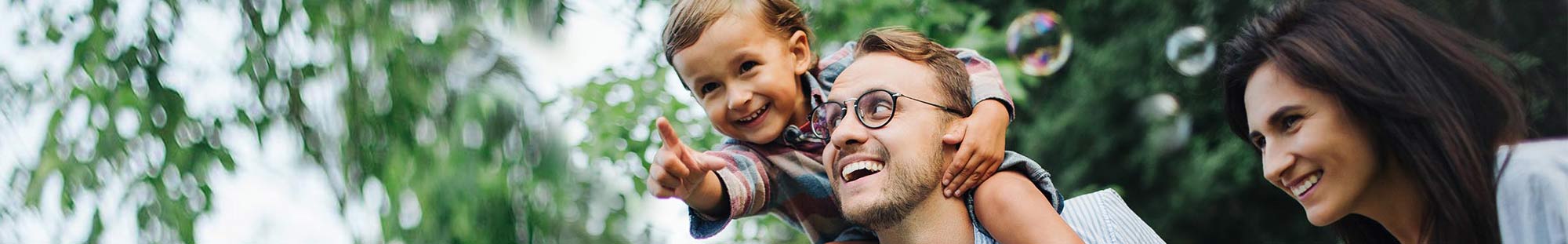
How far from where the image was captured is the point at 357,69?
3.97 m

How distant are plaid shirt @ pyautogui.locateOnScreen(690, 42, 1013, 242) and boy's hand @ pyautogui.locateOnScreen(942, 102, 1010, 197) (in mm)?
162

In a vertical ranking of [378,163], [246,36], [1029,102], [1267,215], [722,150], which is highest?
[722,150]

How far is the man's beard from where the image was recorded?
1.83 metres

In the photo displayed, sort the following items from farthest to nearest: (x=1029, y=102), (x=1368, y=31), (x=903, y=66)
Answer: (x=1029, y=102) → (x=903, y=66) → (x=1368, y=31)

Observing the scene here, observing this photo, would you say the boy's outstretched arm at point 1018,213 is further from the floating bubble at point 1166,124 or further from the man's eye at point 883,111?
the floating bubble at point 1166,124

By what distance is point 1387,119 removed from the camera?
5.33 feet

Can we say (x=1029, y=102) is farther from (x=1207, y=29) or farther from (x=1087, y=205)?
(x=1087, y=205)

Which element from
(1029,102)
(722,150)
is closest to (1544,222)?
(722,150)

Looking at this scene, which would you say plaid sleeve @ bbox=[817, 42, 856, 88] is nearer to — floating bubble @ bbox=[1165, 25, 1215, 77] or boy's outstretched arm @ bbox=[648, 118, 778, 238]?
boy's outstretched arm @ bbox=[648, 118, 778, 238]

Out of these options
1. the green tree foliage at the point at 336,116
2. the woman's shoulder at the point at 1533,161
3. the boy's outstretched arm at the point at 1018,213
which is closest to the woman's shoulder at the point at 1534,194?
the woman's shoulder at the point at 1533,161

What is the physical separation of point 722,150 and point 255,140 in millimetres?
2180

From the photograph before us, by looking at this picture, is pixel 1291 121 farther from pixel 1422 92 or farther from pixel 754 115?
pixel 754 115

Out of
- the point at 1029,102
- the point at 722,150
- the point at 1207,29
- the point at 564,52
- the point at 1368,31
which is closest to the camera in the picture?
the point at 1368,31

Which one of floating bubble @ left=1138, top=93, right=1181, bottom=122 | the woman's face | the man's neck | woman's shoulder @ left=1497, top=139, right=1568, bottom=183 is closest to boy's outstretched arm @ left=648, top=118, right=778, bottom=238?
the man's neck
